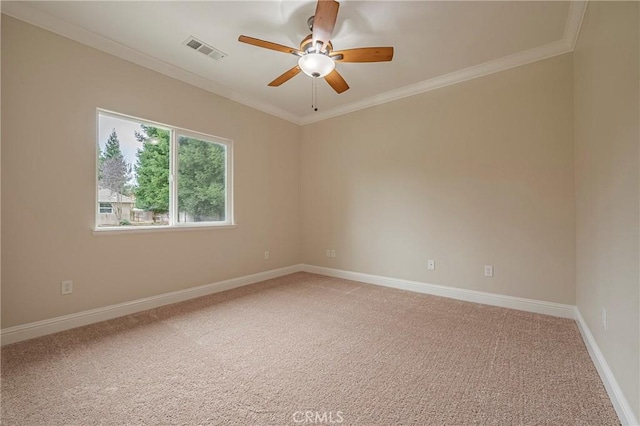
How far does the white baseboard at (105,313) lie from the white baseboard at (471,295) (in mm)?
1763

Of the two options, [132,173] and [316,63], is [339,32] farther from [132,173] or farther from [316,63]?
[132,173]

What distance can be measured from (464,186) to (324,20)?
8.07 feet

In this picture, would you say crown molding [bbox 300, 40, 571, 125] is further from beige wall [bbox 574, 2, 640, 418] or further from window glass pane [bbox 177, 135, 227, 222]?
window glass pane [bbox 177, 135, 227, 222]

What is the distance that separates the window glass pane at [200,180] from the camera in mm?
3438

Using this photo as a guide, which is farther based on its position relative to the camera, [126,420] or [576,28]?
[576,28]

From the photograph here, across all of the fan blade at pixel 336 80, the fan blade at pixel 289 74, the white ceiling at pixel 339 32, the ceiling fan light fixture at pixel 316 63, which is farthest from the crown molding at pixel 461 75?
the ceiling fan light fixture at pixel 316 63

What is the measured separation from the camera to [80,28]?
252 cm

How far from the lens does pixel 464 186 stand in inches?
132

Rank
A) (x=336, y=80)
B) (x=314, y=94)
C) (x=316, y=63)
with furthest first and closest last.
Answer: (x=314, y=94)
(x=336, y=80)
(x=316, y=63)

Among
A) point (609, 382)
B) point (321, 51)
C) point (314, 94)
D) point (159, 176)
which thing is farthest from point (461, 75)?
point (159, 176)

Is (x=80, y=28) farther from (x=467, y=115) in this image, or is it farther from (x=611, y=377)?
(x=611, y=377)

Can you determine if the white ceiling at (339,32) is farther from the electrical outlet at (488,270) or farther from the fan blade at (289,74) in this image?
the electrical outlet at (488,270)

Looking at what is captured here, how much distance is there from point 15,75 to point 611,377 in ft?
15.5

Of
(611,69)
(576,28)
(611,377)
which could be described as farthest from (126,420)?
(576,28)
